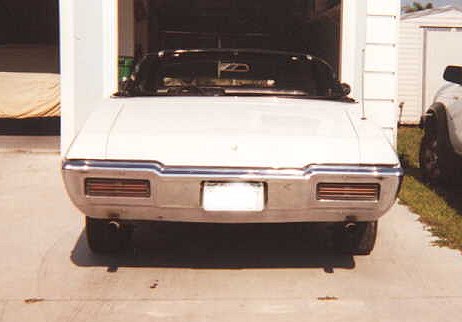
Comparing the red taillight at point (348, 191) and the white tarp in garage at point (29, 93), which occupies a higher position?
the white tarp in garage at point (29, 93)

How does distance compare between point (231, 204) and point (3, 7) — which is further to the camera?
point (3, 7)

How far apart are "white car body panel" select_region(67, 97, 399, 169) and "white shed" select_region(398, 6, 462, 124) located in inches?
392

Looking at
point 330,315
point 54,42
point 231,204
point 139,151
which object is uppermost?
point 54,42

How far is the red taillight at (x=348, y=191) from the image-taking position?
4.15m

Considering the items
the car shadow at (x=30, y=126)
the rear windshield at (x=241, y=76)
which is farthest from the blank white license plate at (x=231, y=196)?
the car shadow at (x=30, y=126)

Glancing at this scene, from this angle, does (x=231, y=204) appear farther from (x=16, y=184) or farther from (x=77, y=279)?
(x=16, y=184)

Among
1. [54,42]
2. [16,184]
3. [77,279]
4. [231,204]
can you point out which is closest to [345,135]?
[231,204]

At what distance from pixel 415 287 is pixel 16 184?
4572 millimetres

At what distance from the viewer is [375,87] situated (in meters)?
8.48

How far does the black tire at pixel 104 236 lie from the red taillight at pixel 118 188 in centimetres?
52

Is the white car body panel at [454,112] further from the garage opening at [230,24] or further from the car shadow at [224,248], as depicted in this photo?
the garage opening at [230,24]

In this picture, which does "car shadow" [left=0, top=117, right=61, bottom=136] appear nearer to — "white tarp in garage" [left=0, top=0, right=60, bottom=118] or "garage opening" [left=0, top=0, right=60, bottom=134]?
"garage opening" [left=0, top=0, right=60, bottom=134]

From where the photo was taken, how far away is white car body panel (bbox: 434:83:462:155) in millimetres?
6711

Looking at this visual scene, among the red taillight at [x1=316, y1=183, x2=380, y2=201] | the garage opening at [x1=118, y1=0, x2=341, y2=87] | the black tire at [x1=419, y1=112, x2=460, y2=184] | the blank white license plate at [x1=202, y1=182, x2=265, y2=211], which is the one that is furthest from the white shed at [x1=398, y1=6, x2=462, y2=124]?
the blank white license plate at [x1=202, y1=182, x2=265, y2=211]
